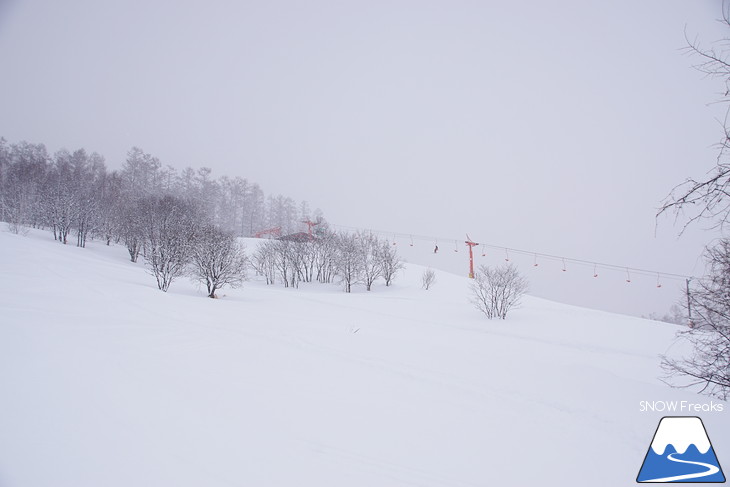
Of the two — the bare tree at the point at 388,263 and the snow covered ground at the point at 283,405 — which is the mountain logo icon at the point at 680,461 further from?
the bare tree at the point at 388,263

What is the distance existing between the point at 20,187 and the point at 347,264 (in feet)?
145

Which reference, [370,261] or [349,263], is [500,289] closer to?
[370,261]

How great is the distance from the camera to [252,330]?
9172 mm

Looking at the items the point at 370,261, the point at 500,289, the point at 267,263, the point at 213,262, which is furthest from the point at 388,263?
the point at 213,262

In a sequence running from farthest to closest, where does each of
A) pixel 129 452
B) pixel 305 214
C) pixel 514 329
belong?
pixel 305 214, pixel 514 329, pixel 129 452

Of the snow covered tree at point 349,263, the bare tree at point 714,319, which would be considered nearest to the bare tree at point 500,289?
the bare tree at point 714,319

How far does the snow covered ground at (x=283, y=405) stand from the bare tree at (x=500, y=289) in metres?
8.46

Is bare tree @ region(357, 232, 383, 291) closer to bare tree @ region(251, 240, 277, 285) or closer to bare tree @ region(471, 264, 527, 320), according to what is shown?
bare tree @ region(251, 240, 277, 285)

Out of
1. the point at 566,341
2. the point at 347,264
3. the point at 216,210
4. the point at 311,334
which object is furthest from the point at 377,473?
the point at 216,210

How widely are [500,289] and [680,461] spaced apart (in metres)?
15.6

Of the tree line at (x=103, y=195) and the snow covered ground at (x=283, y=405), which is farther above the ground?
the tree line at (x=103, y=195)

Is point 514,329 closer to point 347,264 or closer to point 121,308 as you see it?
point 121,308

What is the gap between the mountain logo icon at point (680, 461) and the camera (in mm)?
3980

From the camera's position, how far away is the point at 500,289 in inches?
754
